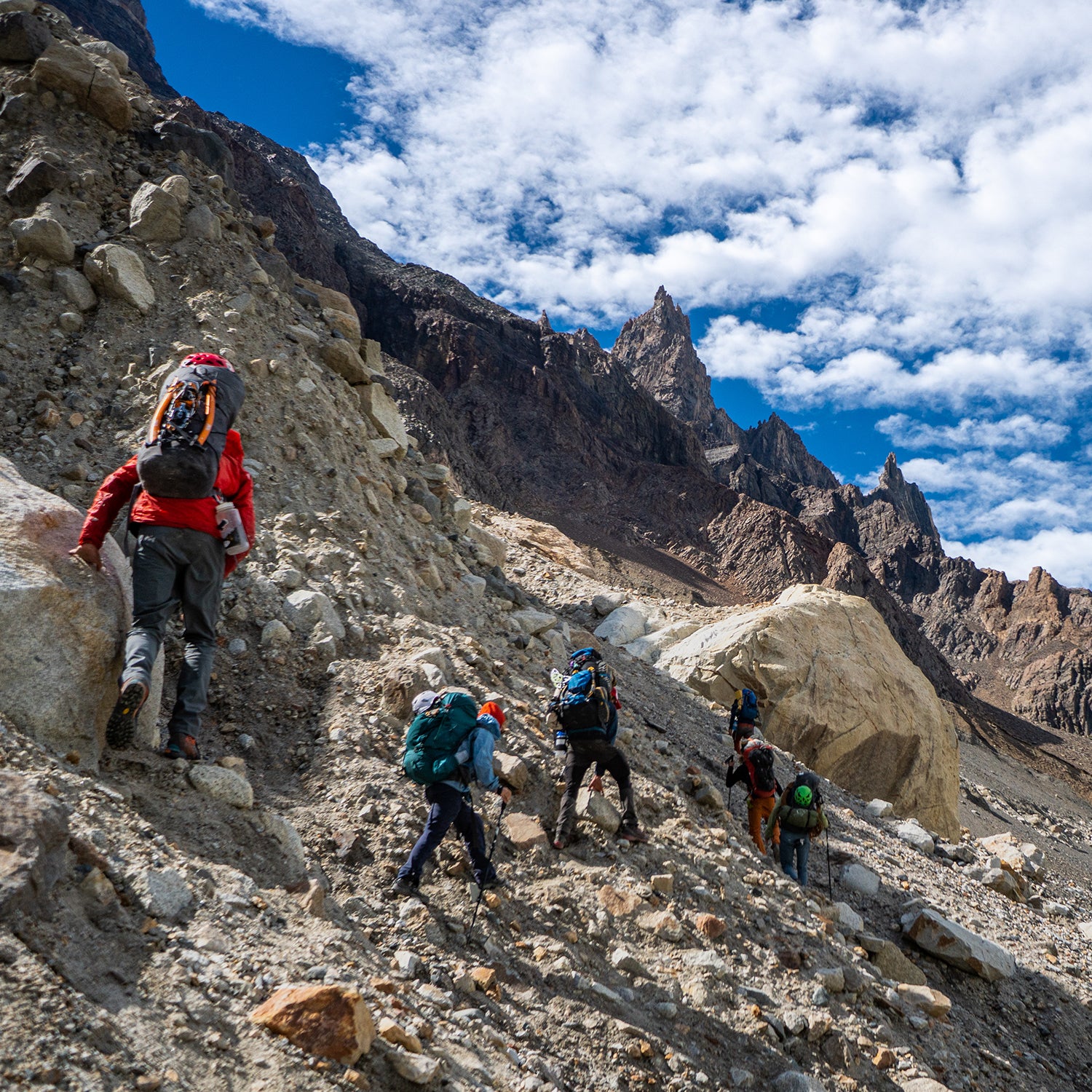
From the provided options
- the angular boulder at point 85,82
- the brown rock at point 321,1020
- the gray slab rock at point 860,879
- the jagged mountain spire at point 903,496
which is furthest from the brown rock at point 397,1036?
the jagged mountain spire at point 903,496

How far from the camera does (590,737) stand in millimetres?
6016

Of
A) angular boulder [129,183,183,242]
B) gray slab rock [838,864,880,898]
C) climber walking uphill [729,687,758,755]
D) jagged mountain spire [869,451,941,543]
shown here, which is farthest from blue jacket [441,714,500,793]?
jagged mountain spire [869,451,941,543]

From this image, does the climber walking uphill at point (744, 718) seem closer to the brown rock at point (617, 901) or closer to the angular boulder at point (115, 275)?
the brown rock at point (617, 901)

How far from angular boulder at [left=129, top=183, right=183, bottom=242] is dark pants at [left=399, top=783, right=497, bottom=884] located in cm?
813

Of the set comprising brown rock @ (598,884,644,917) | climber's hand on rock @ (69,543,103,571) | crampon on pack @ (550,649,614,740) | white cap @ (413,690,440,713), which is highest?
crampon on pack @ (550,649,614,740)

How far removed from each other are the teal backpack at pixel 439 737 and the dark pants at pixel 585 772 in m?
1.33

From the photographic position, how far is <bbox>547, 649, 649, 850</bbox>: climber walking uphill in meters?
5.93

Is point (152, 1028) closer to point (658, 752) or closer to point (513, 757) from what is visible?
point (513, 757)

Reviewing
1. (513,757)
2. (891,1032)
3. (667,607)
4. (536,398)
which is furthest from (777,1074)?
(536,398)

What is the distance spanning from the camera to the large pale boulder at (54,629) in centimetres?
345

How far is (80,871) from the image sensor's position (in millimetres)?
2682

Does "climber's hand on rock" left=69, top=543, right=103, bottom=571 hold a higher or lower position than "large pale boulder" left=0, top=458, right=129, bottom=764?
higher

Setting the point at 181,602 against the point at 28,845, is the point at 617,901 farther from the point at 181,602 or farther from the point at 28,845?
the point at 28,845

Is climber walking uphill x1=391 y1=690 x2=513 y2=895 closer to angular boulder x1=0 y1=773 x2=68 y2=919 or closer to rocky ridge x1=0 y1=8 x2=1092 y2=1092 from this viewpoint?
rocky ridge x1=0 y1=8 x2=1092 y2=1092
